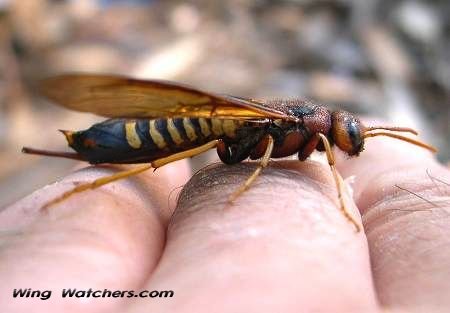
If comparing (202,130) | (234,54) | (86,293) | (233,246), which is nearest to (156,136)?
(202,130)

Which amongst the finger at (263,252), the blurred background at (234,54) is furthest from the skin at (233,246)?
the blurred background at (234,54)

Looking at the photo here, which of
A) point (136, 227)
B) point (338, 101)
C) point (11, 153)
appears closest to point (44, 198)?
point (136, 227)

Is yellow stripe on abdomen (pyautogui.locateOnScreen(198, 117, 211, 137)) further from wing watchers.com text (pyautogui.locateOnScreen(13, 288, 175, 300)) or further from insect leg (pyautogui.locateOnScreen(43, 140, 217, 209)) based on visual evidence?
wing watchers.com text (pyautogui.locateOnScreen(13, 288, 175, 300))

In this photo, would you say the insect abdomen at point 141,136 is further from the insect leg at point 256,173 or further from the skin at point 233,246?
the insect leg at point 256,173

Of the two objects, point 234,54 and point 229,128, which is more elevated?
point 229,128

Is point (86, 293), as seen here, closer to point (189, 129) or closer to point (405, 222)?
point (189, 129)

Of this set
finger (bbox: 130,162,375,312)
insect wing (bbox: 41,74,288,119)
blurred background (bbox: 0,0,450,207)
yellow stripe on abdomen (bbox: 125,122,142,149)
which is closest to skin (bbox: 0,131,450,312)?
finger (bbox: 130,162,375,312)
